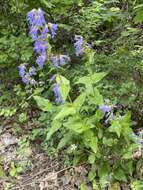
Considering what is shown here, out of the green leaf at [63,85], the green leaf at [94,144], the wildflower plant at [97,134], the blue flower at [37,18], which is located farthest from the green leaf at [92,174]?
the blue flower at [37,18]

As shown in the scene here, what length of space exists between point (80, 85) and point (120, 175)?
4.00 feet

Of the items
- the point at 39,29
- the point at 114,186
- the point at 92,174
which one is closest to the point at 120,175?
the point at 114,186

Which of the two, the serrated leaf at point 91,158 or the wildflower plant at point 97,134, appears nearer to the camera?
the wildflower plant at point 97,134

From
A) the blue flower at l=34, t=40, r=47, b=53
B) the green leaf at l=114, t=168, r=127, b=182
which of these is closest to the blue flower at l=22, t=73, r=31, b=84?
the blue flower at l=34, t=40, r=47, b=53

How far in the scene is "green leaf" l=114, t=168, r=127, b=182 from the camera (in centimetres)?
409

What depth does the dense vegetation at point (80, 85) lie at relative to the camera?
3.97m

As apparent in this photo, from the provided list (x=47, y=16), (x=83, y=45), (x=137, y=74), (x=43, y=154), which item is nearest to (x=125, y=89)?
(x=137, y=74)

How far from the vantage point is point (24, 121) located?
516cm

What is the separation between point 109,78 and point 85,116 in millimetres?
709

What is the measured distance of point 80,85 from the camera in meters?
4.95

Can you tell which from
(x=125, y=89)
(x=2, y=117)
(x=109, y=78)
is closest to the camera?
(x=125, y=89)

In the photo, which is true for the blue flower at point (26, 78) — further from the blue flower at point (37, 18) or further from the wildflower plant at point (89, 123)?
the blue flower at point (37, 18)

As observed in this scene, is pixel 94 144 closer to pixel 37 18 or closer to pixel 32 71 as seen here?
pixel 37 18

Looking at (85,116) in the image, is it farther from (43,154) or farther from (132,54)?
(132,54)
